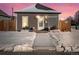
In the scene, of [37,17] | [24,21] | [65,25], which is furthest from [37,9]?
[65,25]

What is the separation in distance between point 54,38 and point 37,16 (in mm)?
409

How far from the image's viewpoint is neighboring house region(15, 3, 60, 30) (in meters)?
4.11

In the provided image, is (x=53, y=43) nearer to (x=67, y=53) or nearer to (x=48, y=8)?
(x=67, y=53)

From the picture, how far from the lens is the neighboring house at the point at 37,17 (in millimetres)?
4109

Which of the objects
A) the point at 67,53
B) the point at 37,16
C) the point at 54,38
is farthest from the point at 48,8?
the point at 67,53

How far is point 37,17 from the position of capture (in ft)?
13.6

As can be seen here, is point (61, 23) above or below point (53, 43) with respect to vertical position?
above

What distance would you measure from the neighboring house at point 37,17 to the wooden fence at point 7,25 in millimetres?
61

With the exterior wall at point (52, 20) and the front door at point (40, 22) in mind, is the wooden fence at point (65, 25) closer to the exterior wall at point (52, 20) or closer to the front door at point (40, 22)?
the exterior wall at point (52, 20)

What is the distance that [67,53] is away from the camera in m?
4.05

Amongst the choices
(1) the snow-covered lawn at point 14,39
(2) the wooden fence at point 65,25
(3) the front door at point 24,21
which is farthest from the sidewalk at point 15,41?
(2) the wooden fence at point 65,25

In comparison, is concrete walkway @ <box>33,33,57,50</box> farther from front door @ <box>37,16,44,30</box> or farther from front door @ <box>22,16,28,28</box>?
front door @ <box>22,16,28,28</box>

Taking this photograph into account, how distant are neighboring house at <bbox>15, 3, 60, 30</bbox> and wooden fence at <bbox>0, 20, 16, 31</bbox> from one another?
61 millimetres
